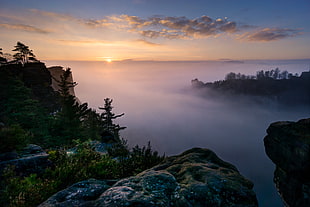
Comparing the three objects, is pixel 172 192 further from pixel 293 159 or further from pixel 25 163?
pixel 293 159

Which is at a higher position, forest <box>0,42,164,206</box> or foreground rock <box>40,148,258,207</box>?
foreground rock <box>40,148,258,207</box>

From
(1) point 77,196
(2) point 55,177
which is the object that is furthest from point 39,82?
(1) point 77,196

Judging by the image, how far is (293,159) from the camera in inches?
362

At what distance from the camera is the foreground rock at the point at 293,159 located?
8.67 meters

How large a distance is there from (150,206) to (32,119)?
22517mm

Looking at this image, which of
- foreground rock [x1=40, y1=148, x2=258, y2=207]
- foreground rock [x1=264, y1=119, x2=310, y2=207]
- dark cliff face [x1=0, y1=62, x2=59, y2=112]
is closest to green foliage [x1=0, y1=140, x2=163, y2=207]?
foreground rock [x1=40, y1=148, x2=258, y2=207]

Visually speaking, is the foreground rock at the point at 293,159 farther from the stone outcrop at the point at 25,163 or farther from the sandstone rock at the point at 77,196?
the stone outcrop at the point at 25,163

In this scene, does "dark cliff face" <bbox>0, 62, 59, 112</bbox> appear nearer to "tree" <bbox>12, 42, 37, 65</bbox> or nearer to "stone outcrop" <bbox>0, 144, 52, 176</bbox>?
"tree" <bbox>12, 42, 37, 65</bbox>

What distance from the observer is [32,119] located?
19.3m

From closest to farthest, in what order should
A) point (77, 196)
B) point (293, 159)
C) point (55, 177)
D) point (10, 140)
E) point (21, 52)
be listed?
point (77, 196) → point (55, 177) → point (10, 140) → point (293, 159) → point (21, 52)

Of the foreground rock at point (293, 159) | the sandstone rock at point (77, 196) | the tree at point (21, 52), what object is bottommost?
the foreground rock at point (293, 159)

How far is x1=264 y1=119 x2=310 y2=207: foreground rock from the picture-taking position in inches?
341

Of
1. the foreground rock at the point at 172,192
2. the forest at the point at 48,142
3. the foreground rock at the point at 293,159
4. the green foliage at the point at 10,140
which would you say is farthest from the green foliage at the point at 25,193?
the foreground rock at the point at 293,159

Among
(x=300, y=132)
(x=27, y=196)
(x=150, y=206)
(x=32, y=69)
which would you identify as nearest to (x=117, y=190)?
(x=150, y=206)
